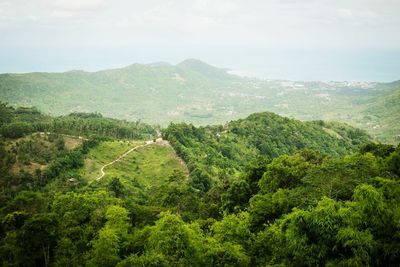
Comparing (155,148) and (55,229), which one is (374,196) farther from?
(155,148)

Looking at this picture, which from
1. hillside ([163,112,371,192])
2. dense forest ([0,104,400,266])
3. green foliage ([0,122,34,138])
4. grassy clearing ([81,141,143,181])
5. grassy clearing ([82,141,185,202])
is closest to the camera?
dense forest ([0,104,400,266])

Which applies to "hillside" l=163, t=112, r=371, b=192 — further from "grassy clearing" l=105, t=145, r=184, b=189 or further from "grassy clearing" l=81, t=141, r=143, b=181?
"grassy clearing" l=81, t=141, r=143, b=181

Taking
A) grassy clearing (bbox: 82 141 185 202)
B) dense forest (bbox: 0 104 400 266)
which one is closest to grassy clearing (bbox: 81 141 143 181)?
grassy clearing (bbox: 82 141 185 202)

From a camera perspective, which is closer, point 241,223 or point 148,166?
point 241,223

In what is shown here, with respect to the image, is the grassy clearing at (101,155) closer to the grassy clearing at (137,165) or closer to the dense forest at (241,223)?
the grassy clearing at (137,165)

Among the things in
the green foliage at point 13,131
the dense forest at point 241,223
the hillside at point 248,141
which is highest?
the dense forest at point 241,223

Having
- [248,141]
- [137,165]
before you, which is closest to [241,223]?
[137,165]

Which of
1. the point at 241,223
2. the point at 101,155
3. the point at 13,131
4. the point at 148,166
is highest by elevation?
the point at 241,223

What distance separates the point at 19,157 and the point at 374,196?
88.7 metres

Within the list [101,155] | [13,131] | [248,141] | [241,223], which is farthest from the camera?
[248,141]

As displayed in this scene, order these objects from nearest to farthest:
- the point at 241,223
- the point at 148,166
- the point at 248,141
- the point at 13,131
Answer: the point at 241,223 < the point at 148,166 < the point at 13,131 < the point at 248,141

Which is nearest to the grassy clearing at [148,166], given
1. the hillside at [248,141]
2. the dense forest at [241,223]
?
the hillside at [248,141]

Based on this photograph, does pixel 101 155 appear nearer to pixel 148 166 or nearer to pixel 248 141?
pixel 148 166

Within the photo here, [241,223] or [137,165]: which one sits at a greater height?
[241,223]
